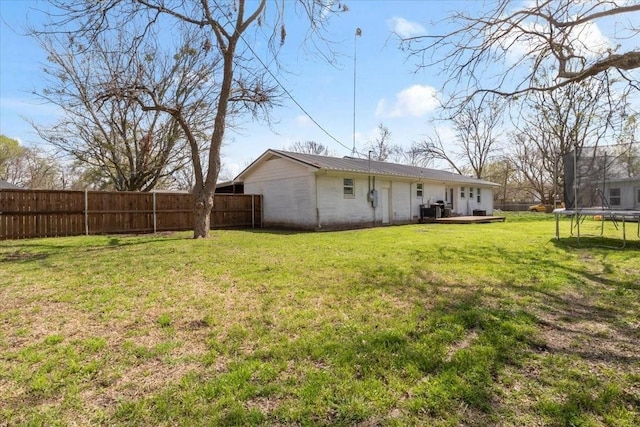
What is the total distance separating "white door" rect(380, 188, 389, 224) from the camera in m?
16.9

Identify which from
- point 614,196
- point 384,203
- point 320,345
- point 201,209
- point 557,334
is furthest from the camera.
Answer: point 384,203

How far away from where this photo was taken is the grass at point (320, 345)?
222 centimetres

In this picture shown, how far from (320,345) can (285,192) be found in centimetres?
1277

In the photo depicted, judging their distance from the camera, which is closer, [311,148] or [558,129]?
[558,129]

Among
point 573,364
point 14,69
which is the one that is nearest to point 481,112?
point 573,364

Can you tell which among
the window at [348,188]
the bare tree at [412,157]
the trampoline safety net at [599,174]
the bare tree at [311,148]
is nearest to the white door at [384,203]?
the window at [348,188]

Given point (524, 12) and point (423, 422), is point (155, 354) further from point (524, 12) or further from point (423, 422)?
point (524, 12)

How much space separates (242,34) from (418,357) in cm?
1018

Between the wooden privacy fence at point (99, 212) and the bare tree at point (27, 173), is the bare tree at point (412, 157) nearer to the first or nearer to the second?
the wooden privacy fence at point (99, 212)

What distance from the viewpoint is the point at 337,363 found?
278cm

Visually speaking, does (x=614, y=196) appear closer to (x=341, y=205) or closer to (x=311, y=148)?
(x=341, y=205)

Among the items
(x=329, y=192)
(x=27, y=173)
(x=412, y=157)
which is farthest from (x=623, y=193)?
(x=27, y=173)

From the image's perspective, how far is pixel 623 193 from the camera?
362 inches

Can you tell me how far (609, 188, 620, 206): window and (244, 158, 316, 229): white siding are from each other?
9.38 meters
